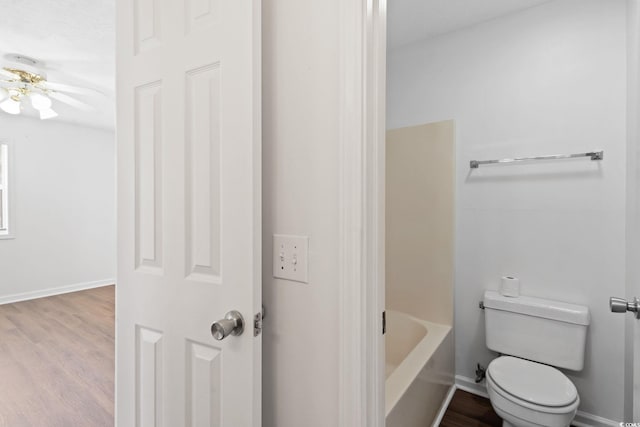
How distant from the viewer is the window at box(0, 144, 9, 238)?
3.93 meters

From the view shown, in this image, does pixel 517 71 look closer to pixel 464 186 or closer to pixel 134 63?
pixel 464 186

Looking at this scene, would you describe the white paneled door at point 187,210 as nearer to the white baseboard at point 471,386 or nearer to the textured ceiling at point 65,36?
the textured ceiling at point 65,36

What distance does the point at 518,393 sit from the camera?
1.46 m

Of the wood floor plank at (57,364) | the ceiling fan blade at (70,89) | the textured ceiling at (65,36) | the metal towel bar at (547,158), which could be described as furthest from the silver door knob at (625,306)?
the ceiling fan blade at (70,89)

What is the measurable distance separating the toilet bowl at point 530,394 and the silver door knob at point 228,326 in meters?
1.39

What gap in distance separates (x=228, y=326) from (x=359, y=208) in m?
0.47

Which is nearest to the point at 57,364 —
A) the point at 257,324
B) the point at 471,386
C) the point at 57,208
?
the point at 257,324

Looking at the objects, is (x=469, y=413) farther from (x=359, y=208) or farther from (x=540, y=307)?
(x=359, y=208)

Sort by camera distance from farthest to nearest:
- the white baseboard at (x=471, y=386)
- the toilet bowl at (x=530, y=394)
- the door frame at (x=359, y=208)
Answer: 1. the white baseboard at (x=471, y=386)
2. the toilet bowl at (x=530, y=394)
3. the door frame at (x=359, y=208)

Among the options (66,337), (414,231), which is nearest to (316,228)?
(414,231)

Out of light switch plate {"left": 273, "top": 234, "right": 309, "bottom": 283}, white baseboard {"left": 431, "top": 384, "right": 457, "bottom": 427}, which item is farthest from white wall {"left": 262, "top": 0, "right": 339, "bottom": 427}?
white baseboard {"left": 431, "top": 384, "right": 457, "bottom": 427}

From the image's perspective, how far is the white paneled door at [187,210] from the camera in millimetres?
854

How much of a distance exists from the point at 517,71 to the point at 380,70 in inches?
64.0

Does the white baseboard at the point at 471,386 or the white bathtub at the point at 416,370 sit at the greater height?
the white bathtub at the point at 416,370
